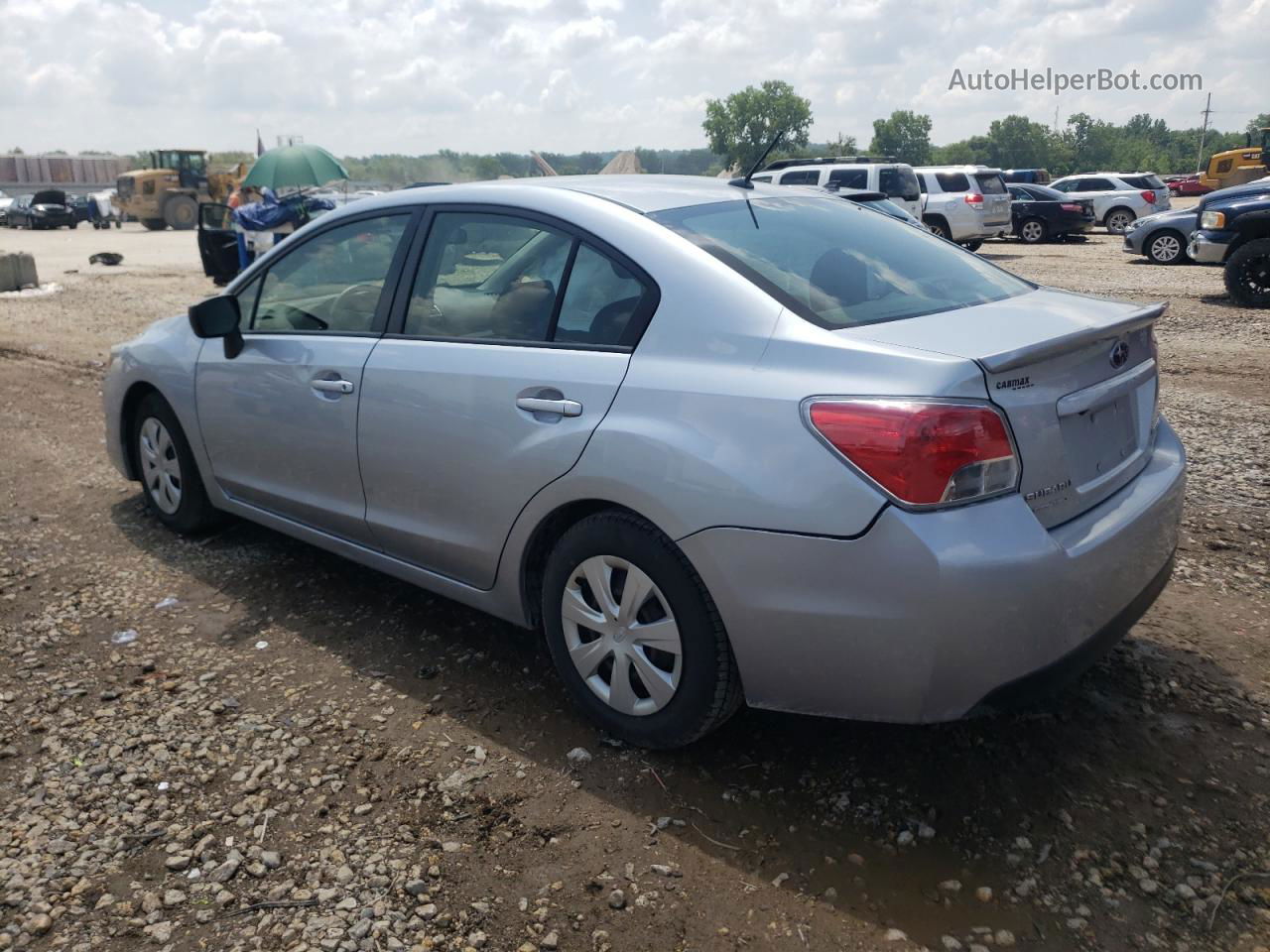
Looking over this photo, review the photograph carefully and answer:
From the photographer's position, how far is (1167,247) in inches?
704

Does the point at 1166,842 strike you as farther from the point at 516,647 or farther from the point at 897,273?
the point at 516,647

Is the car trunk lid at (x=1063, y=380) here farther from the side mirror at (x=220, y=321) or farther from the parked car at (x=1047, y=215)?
the parked car at (x=1047, y=215)

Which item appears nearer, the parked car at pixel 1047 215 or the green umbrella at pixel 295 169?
the green umbrella at pixel 295 169

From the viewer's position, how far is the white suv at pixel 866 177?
20.0m

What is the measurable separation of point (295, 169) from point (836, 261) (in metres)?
15.7

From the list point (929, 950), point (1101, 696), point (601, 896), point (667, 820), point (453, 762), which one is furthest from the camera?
point (1101, 696)

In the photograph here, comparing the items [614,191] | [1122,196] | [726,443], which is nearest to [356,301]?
[614,191]

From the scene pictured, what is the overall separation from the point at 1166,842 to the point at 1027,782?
1.23ft

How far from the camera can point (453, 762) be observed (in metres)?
3.12

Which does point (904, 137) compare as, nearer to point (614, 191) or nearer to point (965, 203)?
point (965, 203)

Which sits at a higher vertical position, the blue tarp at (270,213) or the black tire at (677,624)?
the blue tarp at (270,213)

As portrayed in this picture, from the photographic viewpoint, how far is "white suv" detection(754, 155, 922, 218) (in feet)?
65.6

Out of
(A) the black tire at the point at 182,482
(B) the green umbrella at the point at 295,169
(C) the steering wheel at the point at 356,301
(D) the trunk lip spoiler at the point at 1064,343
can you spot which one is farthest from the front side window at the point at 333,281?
(B) the green umbrella at the point at 295,169

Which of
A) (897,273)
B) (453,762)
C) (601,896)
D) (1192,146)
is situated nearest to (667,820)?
(601,896)
